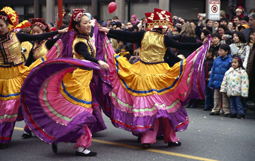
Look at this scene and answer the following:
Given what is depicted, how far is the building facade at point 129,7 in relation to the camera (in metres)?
20.5

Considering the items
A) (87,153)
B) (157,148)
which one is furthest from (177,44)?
(87,153)

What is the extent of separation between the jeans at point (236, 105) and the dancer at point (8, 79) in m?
4.60

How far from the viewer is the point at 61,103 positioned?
5.59 m

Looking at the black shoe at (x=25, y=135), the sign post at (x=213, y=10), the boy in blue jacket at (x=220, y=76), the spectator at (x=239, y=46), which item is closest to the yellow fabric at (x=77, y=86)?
the black shoe at (x=25, y=135)

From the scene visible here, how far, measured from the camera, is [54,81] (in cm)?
556

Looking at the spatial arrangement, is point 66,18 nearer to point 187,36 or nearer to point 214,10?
point 187,36

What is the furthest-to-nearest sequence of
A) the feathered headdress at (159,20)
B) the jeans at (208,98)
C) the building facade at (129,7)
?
the building facade at (129,7) → the jeans at (208,98) → the feathered headdress at (159,20)

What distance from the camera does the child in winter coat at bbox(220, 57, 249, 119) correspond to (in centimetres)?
895

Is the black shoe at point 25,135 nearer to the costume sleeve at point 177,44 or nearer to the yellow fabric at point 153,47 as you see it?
the yellow fabric at point 153,47

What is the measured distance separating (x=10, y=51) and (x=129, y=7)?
17.6 meters

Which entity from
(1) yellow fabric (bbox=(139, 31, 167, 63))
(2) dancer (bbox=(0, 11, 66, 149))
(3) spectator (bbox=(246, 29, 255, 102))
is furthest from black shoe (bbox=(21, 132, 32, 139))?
(3) spectator (bbox=(246, 29, 255, 102))

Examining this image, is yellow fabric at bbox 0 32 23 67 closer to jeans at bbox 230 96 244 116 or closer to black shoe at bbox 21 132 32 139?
black shoe at bbox 21 132 32 139

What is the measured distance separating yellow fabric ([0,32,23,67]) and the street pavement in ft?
4.30

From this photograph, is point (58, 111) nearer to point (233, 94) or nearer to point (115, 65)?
point (115, 65)
